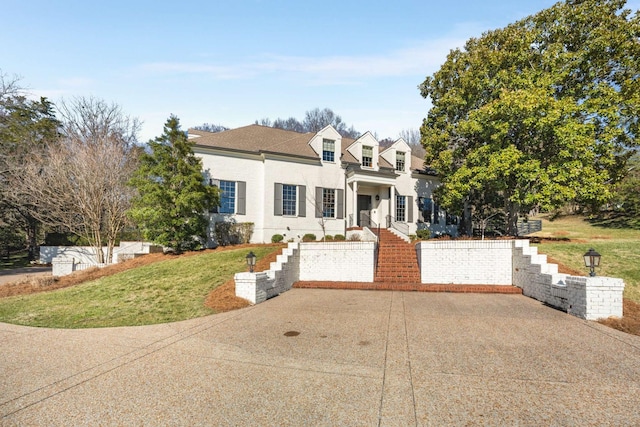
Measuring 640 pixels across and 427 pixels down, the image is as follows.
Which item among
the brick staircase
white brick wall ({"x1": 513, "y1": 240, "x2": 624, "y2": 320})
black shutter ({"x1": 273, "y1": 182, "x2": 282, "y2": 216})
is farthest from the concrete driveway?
black shutter ({"x1": 273, "y1": 182, "x2": 282, "y2": 216})

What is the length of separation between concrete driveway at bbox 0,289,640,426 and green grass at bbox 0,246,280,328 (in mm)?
776

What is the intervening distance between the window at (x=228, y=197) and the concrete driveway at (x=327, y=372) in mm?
11475

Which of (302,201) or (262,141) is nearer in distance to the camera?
(302,201)

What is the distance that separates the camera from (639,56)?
15.4 m

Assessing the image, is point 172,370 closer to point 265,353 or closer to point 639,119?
point 265,353

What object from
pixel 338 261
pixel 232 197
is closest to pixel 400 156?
pixel 232 197

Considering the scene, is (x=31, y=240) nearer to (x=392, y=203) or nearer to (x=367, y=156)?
(x=367, y=156)

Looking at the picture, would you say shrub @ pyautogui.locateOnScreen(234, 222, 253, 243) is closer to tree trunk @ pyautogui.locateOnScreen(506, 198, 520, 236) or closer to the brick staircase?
the brick staircase

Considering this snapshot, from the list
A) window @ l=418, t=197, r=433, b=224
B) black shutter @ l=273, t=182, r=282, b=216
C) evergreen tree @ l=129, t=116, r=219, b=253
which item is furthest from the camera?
window @ l=418, t=197, r=433, b=224

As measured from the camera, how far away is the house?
60.6 feet

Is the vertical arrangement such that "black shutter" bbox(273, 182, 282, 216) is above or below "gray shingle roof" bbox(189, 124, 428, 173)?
below

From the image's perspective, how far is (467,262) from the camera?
39.0 feet

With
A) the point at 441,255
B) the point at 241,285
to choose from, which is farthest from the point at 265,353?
the point at 441,255

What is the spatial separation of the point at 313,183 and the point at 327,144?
2.76 metres
